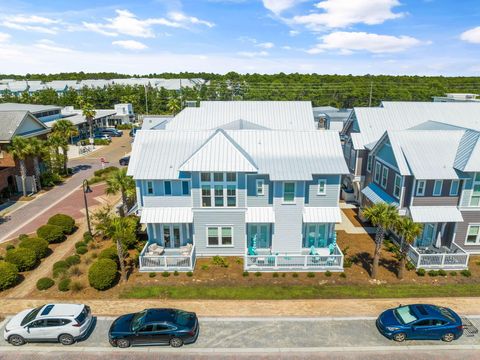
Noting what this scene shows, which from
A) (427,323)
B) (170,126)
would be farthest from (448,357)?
(170,126)

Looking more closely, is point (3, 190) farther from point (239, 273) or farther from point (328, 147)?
point (328, 147)

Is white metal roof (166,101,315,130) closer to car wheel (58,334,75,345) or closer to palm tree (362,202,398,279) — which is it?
palm tree (362,202,398,279)

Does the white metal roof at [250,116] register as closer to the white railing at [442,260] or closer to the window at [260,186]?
the window at [260,186]

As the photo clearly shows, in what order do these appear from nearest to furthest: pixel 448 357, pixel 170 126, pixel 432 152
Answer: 1. pixel 448 357
2. pixel 432 152
3. pixel 170 126

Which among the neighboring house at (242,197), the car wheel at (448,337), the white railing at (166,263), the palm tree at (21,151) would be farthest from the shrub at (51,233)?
the car wheel at (448,337)

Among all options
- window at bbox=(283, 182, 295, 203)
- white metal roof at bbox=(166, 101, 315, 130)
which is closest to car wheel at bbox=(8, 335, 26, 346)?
window at bbox=(283, 182, 295, 203)
